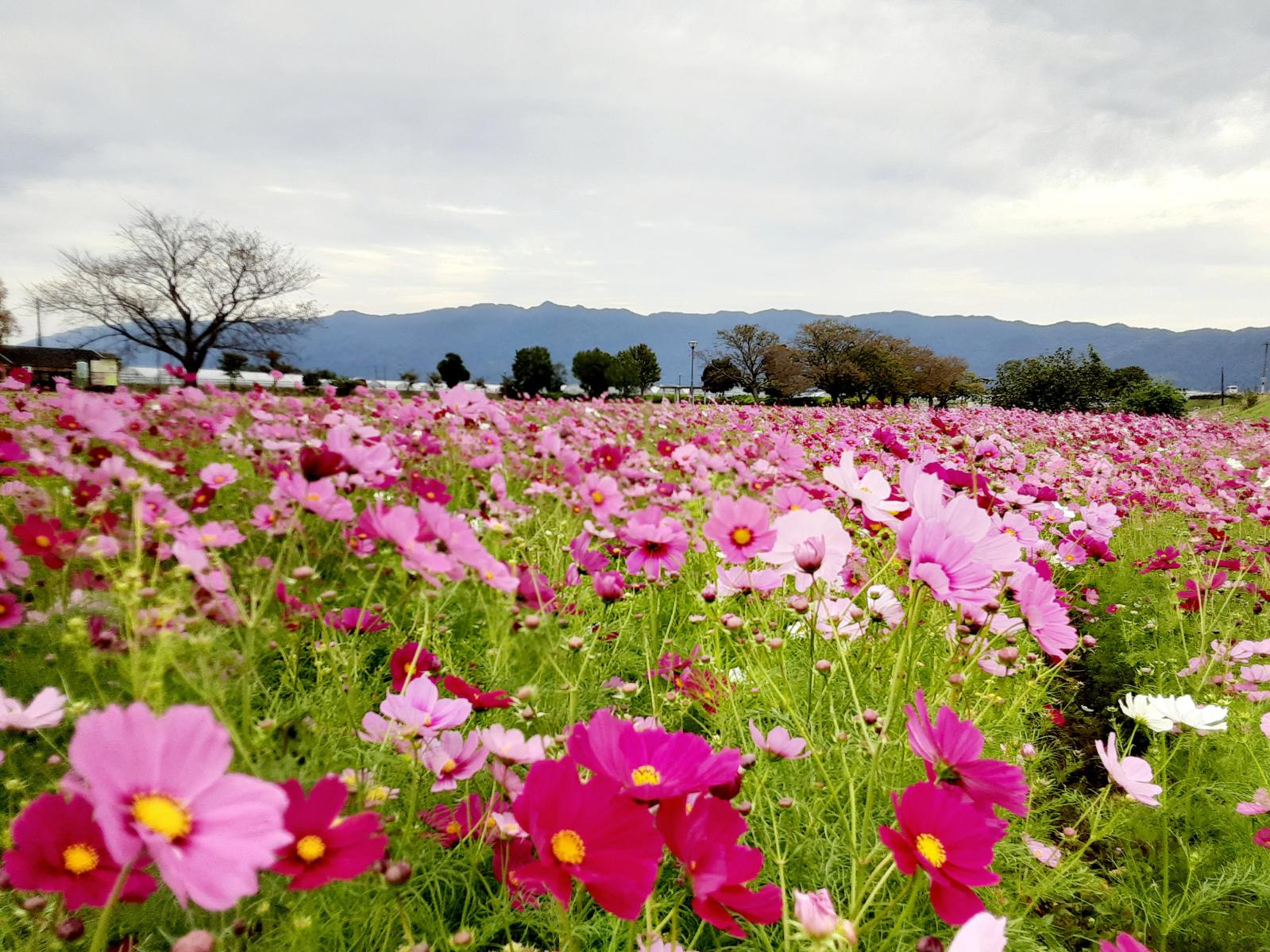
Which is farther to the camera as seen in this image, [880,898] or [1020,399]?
[1020,399]

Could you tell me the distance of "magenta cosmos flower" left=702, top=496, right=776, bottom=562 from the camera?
1.13 meters

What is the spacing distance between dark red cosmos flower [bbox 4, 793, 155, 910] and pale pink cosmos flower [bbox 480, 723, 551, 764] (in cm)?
38

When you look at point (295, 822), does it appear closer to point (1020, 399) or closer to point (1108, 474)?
point (1108, 474)

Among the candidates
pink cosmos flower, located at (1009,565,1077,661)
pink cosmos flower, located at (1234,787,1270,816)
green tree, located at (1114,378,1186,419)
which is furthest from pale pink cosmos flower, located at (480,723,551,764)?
green tree, located at (1114,378,1186,419)

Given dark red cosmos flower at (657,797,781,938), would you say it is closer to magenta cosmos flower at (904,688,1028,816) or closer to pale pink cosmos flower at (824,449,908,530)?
magenta cosmos flower at (904,688,1028,816)

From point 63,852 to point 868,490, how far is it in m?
0.99

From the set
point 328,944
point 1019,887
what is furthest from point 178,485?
point 1019,887

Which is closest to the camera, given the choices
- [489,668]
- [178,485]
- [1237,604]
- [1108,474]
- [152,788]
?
[152,788]

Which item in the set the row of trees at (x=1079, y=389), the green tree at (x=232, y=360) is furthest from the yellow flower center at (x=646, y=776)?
the green tree at (x=232, y=360)

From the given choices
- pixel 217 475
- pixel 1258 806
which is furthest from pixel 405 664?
pixel 1258 806

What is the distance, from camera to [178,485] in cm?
247

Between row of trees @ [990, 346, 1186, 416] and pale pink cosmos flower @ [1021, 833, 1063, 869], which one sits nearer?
pale pink cosmos flower @ [1021, 833, 1063, 869]

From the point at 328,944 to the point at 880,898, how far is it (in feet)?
2.89

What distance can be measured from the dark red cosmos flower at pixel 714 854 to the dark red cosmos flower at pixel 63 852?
400mm
